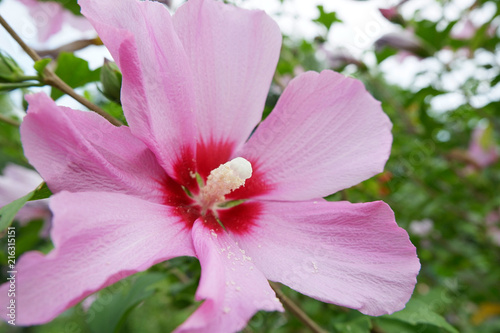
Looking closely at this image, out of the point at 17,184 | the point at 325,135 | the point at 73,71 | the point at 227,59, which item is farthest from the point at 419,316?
the point at 17,184

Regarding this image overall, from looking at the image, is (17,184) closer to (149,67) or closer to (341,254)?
(149,67)

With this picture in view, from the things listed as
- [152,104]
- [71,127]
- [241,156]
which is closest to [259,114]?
[241,156]

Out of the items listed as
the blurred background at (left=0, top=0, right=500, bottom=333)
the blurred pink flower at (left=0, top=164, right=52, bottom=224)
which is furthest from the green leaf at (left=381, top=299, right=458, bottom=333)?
the blurred pink flower at (left=0, top=164, right=52, bottom=224)

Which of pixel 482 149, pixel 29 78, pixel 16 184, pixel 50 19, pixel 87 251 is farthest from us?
pixel 482 149

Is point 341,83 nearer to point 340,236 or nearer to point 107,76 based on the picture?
point 340,236

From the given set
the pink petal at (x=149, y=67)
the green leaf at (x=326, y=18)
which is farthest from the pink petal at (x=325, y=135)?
the green leaf at (x=326, y=18)

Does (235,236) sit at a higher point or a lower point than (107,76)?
lower

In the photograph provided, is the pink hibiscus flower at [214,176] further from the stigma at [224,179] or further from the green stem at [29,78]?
the green stem at [29,78]
